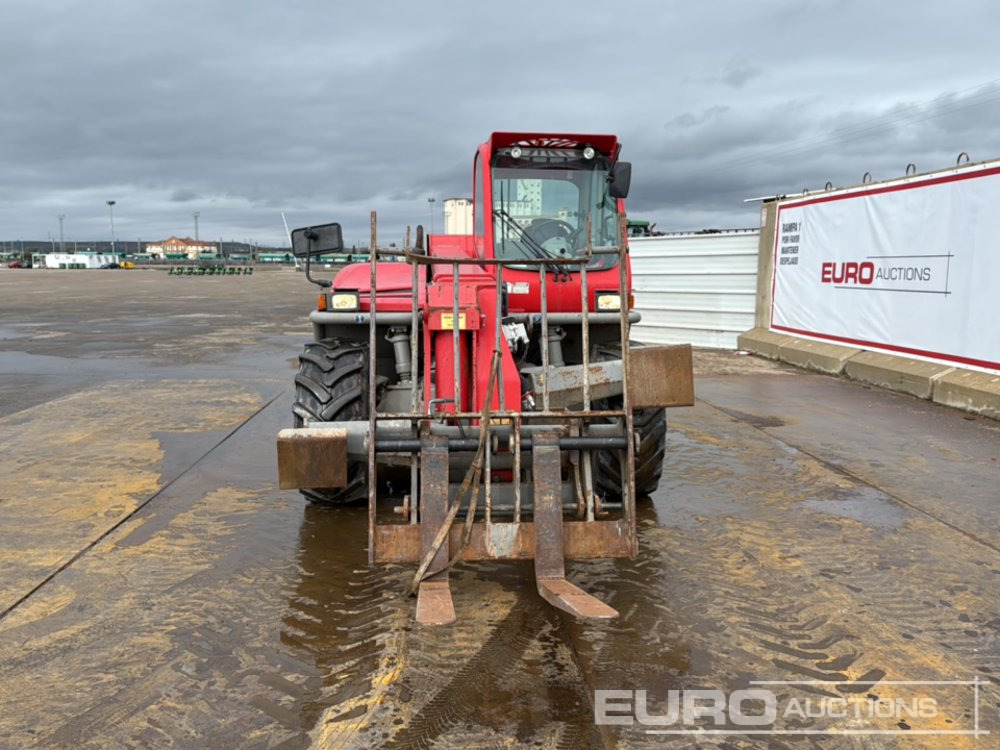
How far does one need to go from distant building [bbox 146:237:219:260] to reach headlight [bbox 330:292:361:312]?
134440 mm

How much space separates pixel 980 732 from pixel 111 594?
392 cm

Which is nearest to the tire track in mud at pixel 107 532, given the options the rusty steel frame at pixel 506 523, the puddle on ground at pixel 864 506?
the rusty steel frame at pixel 506 523

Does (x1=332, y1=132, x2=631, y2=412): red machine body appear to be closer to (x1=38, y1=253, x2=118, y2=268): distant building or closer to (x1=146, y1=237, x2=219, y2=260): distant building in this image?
(x1=38, y1=253, x2=118, y2=268): distant building

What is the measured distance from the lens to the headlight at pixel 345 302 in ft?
17.0

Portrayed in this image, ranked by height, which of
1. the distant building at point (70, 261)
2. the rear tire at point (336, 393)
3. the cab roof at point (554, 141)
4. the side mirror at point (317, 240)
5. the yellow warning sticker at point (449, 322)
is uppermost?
the distant building at point (70, 261)

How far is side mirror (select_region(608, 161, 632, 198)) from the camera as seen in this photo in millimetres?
5422

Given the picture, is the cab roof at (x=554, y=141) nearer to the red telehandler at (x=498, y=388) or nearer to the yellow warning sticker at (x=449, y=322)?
the red telehandler at (x=498, y=388)

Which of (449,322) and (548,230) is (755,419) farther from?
(449,322)

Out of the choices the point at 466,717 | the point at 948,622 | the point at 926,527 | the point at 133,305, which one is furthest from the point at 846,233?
the point at 133,305

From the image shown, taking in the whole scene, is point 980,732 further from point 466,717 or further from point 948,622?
point 466,717

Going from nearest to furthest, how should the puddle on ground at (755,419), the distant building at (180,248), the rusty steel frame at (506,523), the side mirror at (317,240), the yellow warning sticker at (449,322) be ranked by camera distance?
the rusty steel frame at (506,523)
the yellow warning sticker at (449,322)
the side mirror at (317,240)
the puddle on ground at (755,419)
the distant building at (180,248)

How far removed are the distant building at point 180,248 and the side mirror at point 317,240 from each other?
443 feet

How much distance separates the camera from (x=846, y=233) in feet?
39.7

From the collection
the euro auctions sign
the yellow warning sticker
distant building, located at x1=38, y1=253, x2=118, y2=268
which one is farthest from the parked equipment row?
the yellow warning sticker
